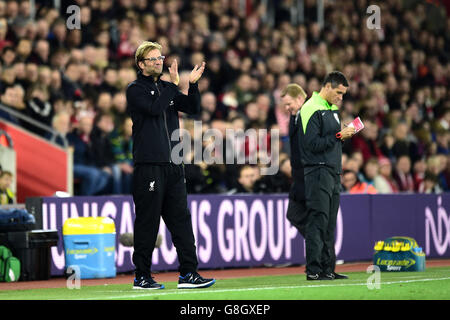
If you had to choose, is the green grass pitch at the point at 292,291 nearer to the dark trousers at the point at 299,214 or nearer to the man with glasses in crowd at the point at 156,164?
the man with glasses in crowd at the point at 156,164

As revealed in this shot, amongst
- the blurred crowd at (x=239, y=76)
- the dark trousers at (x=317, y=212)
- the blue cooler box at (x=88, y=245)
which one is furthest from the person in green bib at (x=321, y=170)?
the blurred crowd at (x=239, y=76)

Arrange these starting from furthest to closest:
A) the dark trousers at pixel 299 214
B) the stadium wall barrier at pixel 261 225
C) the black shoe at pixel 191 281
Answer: the stadium wall barrier at pixel 261 225 → the dark trousers at pixel 299 214 → the black shoe at pixel 191 281

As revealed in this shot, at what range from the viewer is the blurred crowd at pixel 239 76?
1602 centimetres

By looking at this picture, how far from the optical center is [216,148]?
16.3 m

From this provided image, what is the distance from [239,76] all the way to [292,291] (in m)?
10.4

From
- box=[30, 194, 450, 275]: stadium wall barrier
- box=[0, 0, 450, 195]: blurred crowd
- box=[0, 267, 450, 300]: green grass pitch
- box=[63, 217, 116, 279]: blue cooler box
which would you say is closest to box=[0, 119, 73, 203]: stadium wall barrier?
box=[0, 0, 450, 195]: blurred crowd

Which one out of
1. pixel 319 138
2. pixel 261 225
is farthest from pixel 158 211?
pixel 261 225

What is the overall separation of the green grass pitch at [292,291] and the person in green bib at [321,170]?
35 cm

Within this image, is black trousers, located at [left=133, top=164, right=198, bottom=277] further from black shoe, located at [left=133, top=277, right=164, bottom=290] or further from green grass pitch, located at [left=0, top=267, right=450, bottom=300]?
green grass pitch, located at [left=0, top=267, right=450, bottom=300]

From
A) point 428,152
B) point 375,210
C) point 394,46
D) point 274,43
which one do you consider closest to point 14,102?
A: point 375,210

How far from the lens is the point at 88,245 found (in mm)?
12977

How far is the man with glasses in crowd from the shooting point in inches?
377
